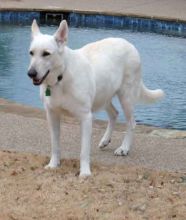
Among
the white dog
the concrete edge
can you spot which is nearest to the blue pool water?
the concrete edge

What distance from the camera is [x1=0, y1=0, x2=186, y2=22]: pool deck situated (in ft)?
66.4

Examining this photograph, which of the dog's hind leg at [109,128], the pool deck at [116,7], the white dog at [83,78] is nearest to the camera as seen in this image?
the white dog at [83,78]

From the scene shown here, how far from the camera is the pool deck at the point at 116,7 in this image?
797 inches

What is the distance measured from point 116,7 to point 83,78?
16.5 m

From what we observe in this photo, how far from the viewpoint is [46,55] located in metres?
5.25

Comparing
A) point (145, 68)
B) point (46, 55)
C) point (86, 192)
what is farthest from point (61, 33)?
point (145, 68)

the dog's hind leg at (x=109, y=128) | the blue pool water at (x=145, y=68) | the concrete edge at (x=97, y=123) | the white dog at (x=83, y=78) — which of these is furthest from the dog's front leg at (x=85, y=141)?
the blue pool water at (x=145, y=68)

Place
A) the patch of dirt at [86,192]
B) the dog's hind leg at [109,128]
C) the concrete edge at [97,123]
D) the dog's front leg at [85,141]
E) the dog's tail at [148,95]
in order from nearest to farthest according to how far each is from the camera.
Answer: the patch of dirt at [86,192] → the dog's front leg at [85,141] → the dog's hind leg at [109,128] → the dog's tail at [148,95] → the concrete edge at [97,123]

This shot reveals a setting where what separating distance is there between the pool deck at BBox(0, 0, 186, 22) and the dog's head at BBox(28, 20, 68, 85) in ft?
Result: 47.7

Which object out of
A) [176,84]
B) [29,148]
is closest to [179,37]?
[176,84]

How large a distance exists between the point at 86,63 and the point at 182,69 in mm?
8355

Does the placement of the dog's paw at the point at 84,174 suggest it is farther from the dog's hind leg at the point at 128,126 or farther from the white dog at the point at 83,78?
the dog's hind leg at the point at 128,126

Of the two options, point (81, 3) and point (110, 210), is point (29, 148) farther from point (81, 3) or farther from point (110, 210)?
point (81, 3)

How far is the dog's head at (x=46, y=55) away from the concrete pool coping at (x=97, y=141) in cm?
127
